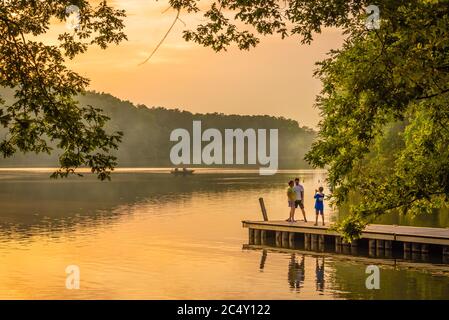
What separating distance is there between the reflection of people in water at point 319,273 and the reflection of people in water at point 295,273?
24.8 inches

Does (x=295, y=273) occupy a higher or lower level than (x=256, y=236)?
lower

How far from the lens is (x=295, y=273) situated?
34906 mm

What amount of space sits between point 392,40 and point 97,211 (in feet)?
206

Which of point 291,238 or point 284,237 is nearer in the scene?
point 291,238

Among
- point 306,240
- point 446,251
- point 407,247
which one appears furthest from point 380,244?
point 306,240

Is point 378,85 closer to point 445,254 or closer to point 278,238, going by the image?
point 445,254

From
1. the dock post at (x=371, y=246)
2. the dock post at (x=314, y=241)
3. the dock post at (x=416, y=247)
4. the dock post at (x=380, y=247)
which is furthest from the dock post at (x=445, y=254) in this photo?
the dock post at (x=314, y=241)

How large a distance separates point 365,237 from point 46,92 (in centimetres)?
2560

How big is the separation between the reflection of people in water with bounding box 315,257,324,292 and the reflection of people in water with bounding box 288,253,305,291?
63 cm

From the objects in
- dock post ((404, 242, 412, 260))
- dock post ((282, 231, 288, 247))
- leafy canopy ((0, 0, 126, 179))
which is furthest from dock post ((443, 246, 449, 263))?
leafy canopy ((0, 0, 126, 179))

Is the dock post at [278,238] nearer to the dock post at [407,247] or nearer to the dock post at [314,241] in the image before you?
the dock post at [314,241]

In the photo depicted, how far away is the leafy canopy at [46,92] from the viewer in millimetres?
16984

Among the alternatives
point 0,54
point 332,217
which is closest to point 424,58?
point 0,54

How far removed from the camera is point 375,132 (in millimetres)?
21312
